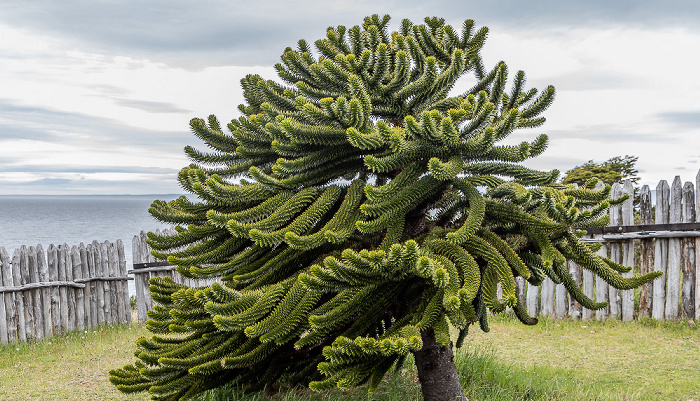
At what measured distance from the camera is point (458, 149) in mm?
3361

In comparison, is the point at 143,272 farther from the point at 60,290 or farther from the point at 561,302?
the point at 561,302

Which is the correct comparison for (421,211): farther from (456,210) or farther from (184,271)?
(184,271)

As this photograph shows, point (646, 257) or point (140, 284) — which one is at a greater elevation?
point (646, 257)

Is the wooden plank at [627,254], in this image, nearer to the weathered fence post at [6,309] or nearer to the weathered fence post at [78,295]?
the weathered fence post at [78,295]

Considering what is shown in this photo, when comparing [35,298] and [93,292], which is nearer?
[35,298]

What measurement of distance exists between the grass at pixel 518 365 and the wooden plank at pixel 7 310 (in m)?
0.33

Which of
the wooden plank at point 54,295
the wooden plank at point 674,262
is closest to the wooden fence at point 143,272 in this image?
the wooden plank at point 54,295

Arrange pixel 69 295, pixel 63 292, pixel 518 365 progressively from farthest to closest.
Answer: pixel 69 295
pixel 63 292
pixel 518 365

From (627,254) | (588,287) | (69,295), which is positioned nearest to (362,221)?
(627,254)

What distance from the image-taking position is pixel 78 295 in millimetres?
9984

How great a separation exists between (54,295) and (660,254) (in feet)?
33.7

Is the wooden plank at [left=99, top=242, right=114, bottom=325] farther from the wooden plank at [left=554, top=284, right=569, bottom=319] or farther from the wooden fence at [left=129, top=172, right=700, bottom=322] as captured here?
the wooden plank at [left=554, top=284, right=569, bottom=319]

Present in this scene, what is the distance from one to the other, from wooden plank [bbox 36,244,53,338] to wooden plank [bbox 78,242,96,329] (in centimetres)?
61

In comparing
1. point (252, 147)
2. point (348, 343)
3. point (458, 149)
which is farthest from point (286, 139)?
point (348, 343)
